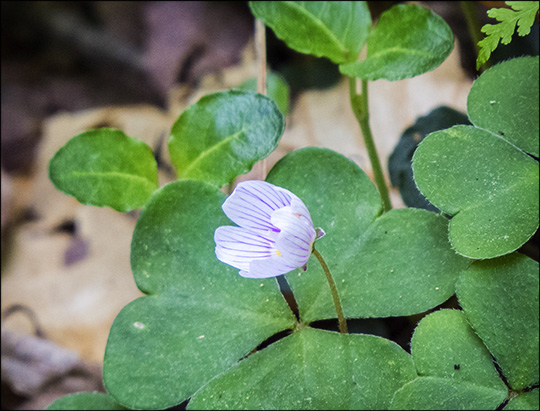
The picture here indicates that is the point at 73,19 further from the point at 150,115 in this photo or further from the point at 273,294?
the point at 273,294

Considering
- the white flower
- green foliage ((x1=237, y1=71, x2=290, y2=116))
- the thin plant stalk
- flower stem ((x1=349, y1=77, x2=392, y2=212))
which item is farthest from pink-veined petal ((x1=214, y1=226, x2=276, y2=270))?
green foliage ((x1=237, y1=71, x2=290, y2=116))

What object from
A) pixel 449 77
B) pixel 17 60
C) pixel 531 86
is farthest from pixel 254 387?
pixel 17 60

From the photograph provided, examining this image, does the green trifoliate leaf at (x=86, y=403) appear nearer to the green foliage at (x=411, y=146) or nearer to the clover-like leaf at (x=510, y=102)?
the green foliage at (x=411, y=146)

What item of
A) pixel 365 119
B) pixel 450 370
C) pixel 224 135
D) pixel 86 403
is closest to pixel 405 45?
pixel 365 119

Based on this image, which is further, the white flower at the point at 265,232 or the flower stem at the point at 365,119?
the flower stem at the point at 365,119

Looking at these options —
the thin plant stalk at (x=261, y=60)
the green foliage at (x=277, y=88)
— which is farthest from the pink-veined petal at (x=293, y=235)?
the green foliage at (x=277, y=88)

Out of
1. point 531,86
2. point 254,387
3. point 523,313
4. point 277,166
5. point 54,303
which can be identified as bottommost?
point 54,303
